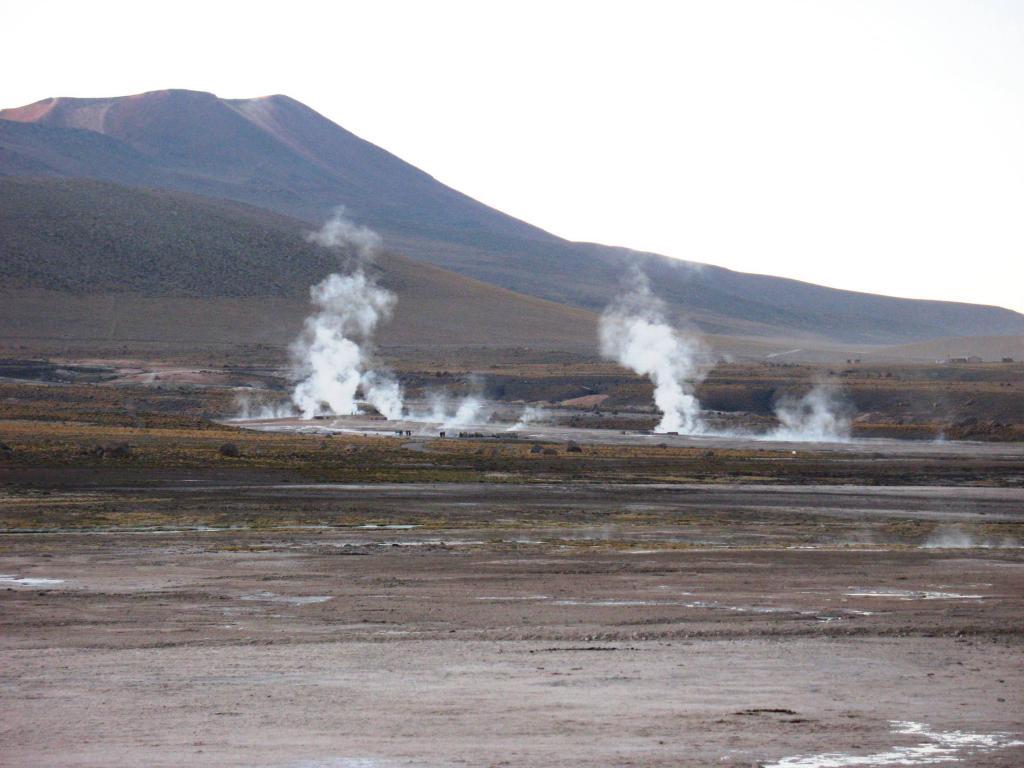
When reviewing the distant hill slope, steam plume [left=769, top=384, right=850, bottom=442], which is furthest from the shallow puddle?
the distant hill slope

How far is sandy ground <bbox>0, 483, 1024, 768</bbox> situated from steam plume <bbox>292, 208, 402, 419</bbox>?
6354 centimetres

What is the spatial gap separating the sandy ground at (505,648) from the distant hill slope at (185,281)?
398ft

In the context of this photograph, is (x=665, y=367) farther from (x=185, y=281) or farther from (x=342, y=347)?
(x=185, y=281)

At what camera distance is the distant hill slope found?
5797 inches

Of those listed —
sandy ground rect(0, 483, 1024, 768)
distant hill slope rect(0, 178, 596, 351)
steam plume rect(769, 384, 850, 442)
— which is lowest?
sandy ground rect(0, 483, 1024, 768)

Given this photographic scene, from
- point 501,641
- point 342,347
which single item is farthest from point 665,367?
point 501,641

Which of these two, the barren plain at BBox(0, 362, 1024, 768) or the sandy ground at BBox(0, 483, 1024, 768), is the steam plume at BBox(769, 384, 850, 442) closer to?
the barren plain at BBox(0, 362, 1024, 768)

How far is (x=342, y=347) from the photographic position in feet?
400

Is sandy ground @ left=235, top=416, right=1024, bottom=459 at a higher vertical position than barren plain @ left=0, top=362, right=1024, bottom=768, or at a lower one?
higher

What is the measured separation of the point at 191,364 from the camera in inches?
4688

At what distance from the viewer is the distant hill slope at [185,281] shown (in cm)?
14725

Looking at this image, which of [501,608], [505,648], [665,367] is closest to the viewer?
[505,648]

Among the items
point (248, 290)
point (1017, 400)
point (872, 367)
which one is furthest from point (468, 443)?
point (248, 290)

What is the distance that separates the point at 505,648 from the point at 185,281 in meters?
153
